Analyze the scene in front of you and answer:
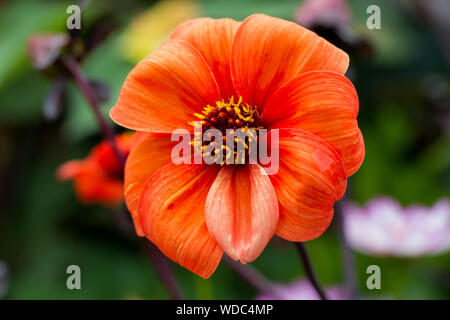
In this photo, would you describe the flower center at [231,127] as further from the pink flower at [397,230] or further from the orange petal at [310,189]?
the pink flower at [397,230]

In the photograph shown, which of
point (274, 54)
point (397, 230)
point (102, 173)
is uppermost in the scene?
point (274, 54)

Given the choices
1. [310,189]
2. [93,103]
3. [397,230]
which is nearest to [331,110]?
[310,189]

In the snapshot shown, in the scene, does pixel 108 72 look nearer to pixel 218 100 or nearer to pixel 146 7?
pixel 146 7

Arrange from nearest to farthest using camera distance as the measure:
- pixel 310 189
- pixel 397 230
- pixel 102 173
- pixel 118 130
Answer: pixel 310 189 → pixel 102 173 → pixel 397 230 → pixel 118 130

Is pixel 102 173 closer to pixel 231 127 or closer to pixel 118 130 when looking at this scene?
pixel 231 127

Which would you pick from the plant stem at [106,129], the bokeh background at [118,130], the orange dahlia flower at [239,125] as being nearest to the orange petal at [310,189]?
the orange dahlia flower at [239,125]

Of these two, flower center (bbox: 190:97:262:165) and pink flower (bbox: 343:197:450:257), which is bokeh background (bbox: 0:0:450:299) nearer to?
pink flower (bbox: 343:197:450:257)

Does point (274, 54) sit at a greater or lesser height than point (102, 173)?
greater
